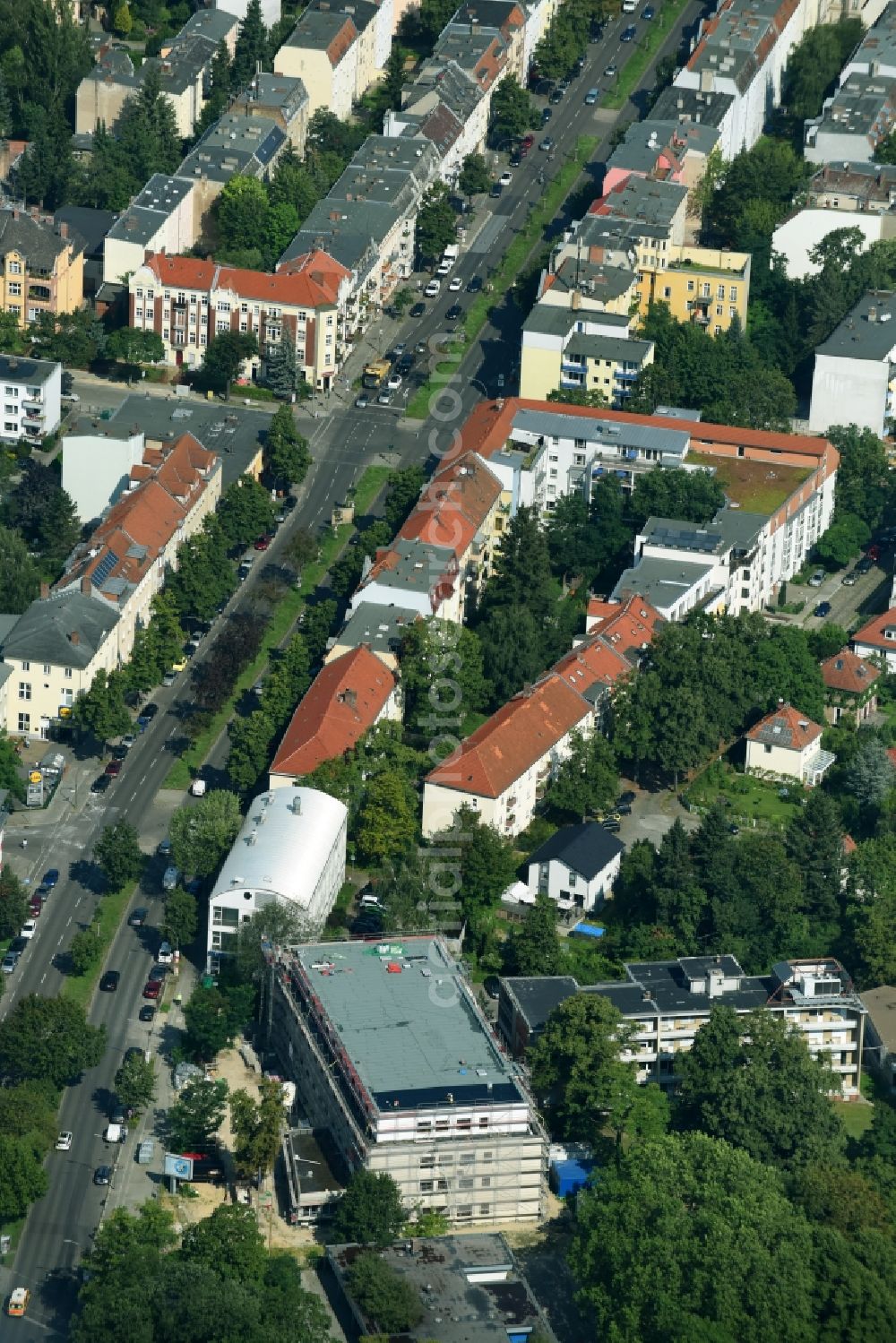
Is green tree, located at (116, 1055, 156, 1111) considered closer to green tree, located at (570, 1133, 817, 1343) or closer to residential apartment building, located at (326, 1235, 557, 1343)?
residential apartment building, located at (326, 1235, 557, 1343)

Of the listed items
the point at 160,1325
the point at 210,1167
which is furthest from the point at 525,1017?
the point at 160,1325

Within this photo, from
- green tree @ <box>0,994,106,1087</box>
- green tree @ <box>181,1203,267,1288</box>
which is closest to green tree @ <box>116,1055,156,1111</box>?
green tree @ <box>0,994,106,1087</box>

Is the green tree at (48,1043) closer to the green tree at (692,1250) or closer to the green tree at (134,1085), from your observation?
the green tree at (134,1085)

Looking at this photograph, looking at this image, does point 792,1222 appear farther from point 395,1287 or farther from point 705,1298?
point 395,1287

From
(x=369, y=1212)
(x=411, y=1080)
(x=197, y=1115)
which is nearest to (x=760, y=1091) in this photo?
(x=411, y=1080)

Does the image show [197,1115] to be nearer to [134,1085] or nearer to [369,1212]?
[134,1085]

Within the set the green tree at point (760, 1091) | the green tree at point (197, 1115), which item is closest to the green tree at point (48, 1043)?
the green tree at point (197, 1115)
